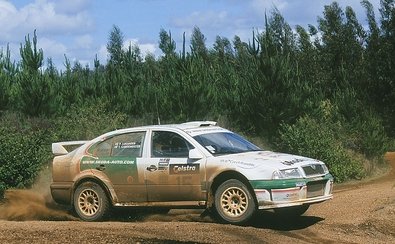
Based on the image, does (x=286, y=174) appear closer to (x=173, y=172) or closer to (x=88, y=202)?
(x=173, y=172)

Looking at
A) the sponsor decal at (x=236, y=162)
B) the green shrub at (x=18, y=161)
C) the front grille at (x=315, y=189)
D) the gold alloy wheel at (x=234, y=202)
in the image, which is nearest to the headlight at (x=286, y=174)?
the front grille at (x=315, y=189)

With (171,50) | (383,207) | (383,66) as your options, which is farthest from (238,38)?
(383,207)

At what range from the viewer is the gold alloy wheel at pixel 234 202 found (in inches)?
400

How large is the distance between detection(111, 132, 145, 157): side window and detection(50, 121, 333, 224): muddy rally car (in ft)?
0.06

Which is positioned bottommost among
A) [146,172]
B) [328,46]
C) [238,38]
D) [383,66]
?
[146,172]

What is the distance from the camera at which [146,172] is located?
36.0 ft

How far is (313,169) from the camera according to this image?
10.5 meters

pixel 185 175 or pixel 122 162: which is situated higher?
pixel 122 162

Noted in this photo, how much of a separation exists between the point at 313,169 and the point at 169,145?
96.3 inches

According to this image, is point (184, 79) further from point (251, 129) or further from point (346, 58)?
point (346, 58)

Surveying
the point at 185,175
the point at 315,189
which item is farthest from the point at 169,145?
the point at 315,189

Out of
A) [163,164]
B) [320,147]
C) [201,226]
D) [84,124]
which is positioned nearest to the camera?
[201,226]

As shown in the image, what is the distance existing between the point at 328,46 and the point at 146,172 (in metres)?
39.5

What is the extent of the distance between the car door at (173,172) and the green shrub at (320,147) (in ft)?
30.6
